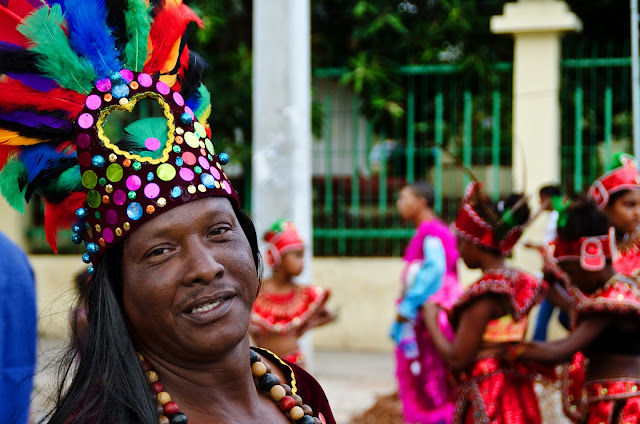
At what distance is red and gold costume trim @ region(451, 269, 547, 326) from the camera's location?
444 cm

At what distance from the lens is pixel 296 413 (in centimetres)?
227

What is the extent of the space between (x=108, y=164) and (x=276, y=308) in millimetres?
3822

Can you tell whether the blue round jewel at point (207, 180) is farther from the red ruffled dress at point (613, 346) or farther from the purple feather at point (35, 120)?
the red ruffled dress at point (613, 346)

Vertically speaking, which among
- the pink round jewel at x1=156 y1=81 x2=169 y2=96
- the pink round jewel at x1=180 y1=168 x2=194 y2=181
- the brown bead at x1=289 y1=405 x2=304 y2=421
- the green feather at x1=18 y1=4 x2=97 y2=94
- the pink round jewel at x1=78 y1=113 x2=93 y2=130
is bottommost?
the brown bead at x1=289 y1=405 x2=304 y2=421

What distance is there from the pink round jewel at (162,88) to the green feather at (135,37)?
0.12 metres

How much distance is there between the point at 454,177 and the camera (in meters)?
9.63

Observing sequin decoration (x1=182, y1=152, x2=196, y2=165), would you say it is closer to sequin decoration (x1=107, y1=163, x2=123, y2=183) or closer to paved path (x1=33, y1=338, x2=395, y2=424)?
sequin decoration (x1=107, y1=163, x2=123, y2=183)

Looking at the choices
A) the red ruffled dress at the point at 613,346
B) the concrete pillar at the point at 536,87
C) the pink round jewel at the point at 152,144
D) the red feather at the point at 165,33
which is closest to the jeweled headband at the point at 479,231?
the red ruffled dress at the point at 613,346

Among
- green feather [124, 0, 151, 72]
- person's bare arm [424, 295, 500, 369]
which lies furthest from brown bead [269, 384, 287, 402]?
person's bare arm [424, 295, 500, 369]

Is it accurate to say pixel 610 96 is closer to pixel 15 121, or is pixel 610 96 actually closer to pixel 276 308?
pixel 276 308

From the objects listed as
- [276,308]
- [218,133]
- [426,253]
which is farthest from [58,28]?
[218,133]

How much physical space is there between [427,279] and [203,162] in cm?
455

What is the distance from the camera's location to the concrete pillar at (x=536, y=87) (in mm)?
9086

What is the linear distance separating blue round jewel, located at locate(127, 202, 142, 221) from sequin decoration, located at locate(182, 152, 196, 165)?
16cm
